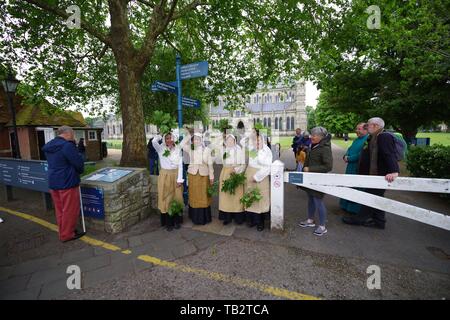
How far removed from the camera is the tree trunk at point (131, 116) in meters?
6.63

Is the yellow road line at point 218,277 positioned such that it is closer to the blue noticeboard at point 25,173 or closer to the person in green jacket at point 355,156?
the blue noticeboard at point 25,173

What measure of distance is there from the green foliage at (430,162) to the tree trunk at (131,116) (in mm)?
8572

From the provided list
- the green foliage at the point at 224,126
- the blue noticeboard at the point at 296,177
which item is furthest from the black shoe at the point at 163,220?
the blue noticeboard at the point at 296,177

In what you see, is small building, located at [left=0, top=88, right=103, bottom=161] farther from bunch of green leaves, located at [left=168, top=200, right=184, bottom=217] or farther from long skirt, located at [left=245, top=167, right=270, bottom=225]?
long skirt, located at [left=245, top=167, right=270, bottom=225]

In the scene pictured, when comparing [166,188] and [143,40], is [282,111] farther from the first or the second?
[166,188]

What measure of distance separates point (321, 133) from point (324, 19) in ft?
15.9

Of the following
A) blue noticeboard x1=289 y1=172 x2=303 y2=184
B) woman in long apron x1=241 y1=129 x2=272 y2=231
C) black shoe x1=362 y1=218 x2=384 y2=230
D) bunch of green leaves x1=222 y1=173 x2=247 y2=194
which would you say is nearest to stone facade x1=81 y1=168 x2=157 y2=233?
bunch of green leaves x1=222 y1=173 x2=247 y2=194

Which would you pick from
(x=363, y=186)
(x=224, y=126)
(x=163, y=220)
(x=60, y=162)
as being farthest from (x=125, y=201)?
(x=363, y=186)

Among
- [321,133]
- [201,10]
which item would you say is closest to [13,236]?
[321,133]

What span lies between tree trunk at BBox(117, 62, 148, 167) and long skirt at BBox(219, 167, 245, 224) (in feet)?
12.6

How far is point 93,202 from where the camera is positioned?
13.7 feet

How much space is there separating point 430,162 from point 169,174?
7486 mm
